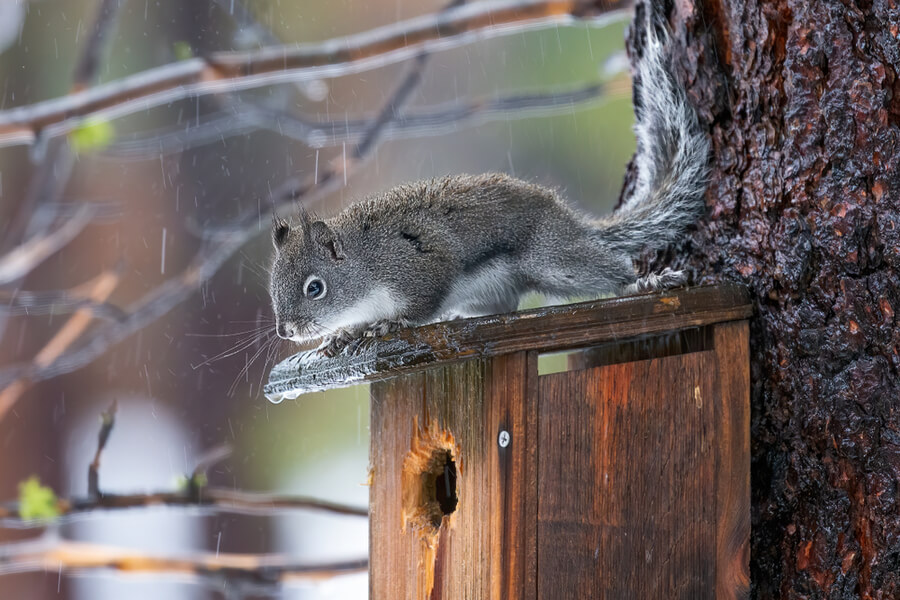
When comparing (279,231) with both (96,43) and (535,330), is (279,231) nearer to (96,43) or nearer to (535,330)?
(96,43)

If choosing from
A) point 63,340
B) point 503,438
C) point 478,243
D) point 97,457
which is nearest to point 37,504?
point 97,457

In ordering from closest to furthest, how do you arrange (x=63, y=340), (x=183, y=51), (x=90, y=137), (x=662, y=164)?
(x=662, y=164), (x=183, y=51), (x=90, y=137), (x=63, y=340)

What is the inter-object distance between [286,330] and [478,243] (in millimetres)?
438

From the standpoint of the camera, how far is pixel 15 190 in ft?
12.0

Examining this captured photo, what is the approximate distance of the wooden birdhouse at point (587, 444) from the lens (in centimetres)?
154

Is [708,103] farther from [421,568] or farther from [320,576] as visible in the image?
[320,576]

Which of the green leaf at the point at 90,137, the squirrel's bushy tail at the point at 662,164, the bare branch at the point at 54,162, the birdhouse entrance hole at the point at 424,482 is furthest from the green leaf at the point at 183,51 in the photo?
the birdhouse entrance hole at the point at 424,482

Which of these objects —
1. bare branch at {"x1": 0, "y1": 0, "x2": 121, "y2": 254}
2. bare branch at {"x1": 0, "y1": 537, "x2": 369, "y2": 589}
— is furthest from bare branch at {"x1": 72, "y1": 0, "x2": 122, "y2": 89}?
bare branch at {"x1": 0, "y1": 537, "x2": 369, "y2": 589}

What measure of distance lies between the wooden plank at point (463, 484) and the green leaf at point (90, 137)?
1352 mm

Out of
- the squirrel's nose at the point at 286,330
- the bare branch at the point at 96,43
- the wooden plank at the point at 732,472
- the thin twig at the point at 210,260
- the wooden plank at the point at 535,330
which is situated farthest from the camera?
the thin twig at the point at 210,260

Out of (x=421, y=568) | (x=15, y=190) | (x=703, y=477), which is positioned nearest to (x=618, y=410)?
(x=703, y=477)

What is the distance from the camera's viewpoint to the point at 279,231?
2146mm

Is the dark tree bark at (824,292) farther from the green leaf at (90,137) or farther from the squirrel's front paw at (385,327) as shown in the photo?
the green leaf at (90,137)

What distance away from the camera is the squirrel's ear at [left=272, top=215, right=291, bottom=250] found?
2.14m
